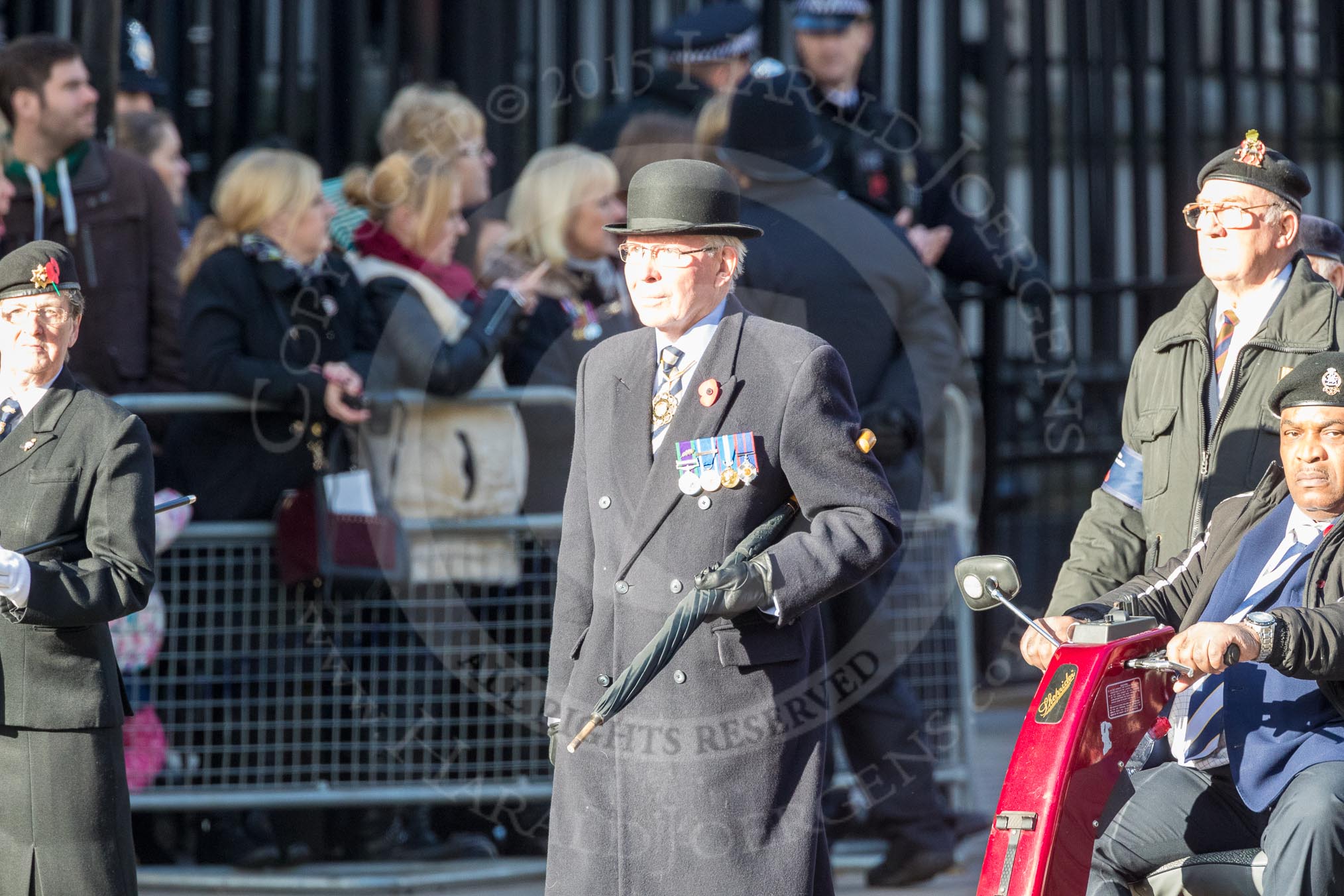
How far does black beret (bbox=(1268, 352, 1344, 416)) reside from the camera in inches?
145

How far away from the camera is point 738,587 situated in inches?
140

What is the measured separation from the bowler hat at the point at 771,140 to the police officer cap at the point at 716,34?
1105 millimetres

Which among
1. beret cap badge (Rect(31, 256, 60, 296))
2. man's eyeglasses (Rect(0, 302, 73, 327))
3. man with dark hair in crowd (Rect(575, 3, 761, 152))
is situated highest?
man with dark hair in crowd (Rect(575, 3, 761, 152))

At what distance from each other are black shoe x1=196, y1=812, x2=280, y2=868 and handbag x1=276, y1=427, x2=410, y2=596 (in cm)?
77

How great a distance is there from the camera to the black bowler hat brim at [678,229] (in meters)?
3.75

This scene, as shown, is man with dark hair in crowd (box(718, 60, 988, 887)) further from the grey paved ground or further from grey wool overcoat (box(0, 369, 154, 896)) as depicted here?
grey wool overcoat (box(0, 369, 154, 896))

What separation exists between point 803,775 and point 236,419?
2691mm

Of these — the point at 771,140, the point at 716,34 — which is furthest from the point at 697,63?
the point at 771,140

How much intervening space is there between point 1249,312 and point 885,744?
2.02 meters

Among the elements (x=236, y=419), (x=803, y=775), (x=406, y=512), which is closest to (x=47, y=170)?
(x=236, y=419)

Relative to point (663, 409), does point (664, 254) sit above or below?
above

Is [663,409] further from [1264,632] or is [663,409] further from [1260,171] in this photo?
[1260,171]

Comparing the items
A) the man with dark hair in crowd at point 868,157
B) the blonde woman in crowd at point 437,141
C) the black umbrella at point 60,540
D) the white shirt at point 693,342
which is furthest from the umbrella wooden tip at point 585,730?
the man with dark hair in crowd at point 868,157

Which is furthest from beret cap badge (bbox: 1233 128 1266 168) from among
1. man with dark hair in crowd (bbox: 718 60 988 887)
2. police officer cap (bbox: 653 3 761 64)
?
police officer cap (bbox: 653 3 761 64)
